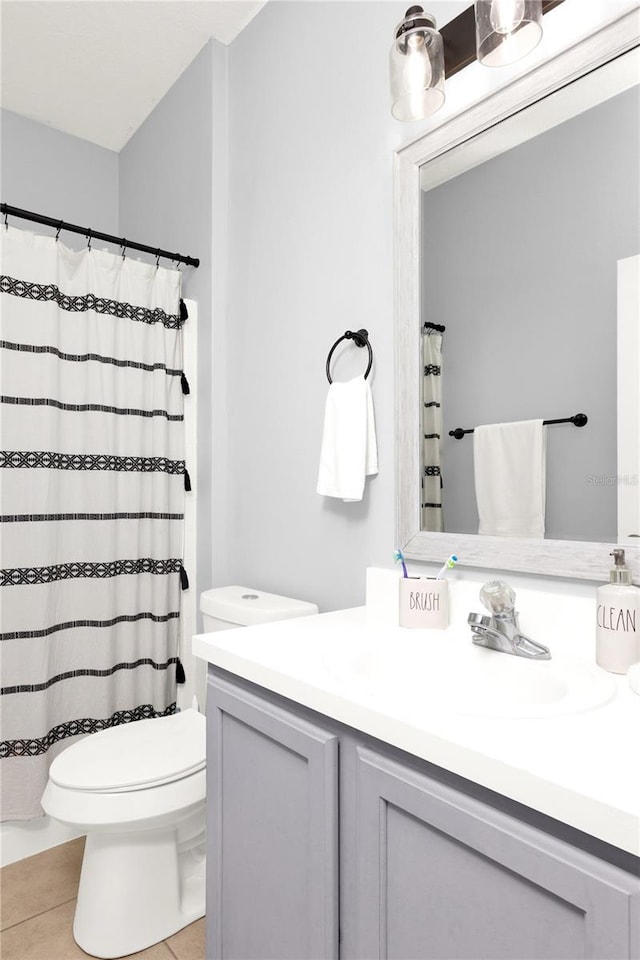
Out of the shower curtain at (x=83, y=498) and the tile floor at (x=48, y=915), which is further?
the shower curtain at (x=83, y=498)

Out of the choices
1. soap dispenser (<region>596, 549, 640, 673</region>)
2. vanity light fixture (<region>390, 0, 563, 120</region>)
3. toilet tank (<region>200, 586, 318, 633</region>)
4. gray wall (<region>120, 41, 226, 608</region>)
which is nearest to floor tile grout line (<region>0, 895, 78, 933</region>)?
toilet tank (<region>200, 586, 318, 633</region>)

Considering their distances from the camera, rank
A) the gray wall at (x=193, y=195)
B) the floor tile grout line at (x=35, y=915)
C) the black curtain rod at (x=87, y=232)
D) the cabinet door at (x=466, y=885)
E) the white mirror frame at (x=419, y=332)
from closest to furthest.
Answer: the cabinet door at (x=466, y=885) → the white mirror frame at (x=419, y=332) → the floor tile grout line at (x=35, y=915) → the black curtain rod at (x=87, y=232) → the gray wall at (x=193, y=195)

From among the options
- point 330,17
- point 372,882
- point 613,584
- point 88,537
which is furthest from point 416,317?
point 88,537

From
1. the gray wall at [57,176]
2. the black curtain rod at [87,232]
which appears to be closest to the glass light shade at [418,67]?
the black curtain rod at [87,232]

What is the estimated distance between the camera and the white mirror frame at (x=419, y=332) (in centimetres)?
105

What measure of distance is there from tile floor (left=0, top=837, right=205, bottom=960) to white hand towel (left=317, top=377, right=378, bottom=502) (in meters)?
1.21

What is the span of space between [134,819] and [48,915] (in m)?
0.55

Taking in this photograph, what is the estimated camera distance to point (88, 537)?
6.30 ft

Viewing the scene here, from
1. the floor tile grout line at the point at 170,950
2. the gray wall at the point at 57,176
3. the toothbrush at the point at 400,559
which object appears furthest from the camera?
the gray wall at the point at 57,176

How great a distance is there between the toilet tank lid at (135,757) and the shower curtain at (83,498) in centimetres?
33

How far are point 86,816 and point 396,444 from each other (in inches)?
44.8

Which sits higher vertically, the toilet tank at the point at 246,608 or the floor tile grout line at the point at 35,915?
the toilet tank at the point at 246,608

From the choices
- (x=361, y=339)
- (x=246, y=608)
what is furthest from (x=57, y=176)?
(x=246, y=608)

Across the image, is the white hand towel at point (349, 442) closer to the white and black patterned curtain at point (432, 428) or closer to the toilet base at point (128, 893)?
the white and black patterned curtain at point (432, 428)
